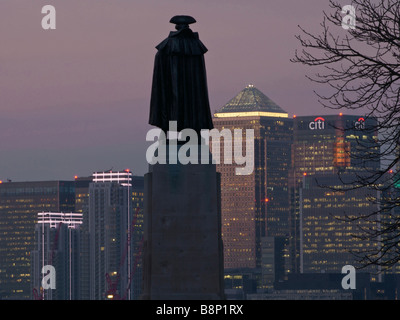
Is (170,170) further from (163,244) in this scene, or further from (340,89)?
(340,89)

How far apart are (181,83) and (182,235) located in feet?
15.8

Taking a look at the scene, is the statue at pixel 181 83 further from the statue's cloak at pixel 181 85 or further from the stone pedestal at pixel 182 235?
the stone pedestal at pixel 182 235

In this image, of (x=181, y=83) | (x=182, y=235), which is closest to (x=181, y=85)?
(x=181, y=83)

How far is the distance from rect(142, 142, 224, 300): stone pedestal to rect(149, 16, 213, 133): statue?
5.93 feet

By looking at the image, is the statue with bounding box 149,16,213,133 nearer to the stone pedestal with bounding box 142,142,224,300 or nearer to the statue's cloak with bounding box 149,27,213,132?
the statue's cloak with bounding box 149,27,213,132

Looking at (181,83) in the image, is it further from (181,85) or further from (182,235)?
(182,235)

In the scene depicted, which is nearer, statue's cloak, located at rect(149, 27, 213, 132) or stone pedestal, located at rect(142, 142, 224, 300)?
stone pedestal, located at rect(142, 142, 224, 300)

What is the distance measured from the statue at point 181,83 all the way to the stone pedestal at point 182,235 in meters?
1.81

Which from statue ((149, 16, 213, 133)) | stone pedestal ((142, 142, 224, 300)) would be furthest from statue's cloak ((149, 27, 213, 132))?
stone pedestal ((142, 142, 224, 300))

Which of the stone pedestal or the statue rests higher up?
the statue

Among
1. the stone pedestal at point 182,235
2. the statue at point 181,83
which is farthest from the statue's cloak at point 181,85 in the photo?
the stone pedestal at point 182,235

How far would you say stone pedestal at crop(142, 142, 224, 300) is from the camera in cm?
4488
